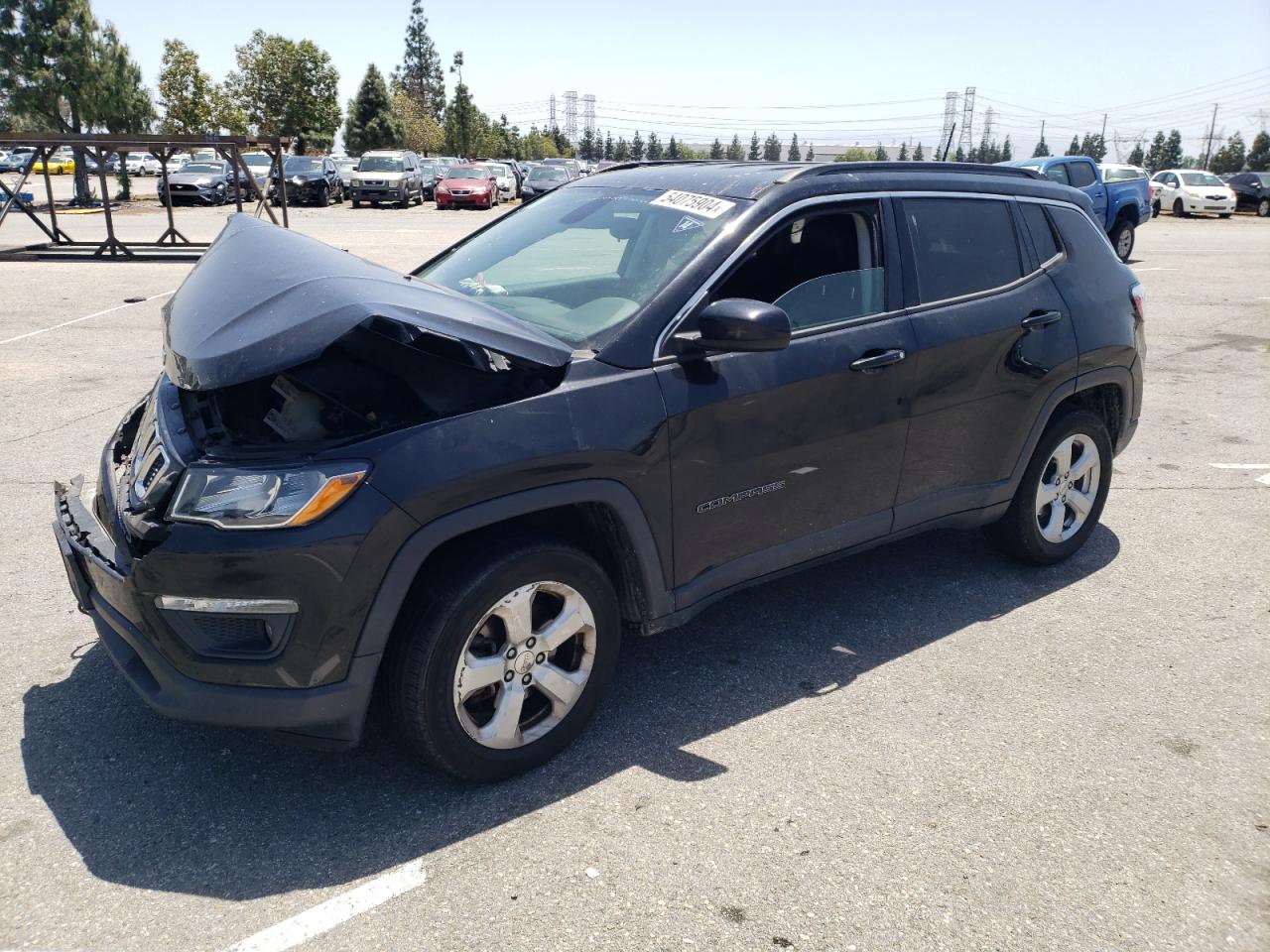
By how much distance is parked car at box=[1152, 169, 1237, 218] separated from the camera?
111 feet

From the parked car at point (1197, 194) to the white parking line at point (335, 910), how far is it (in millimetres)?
38220

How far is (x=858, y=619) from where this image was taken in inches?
168

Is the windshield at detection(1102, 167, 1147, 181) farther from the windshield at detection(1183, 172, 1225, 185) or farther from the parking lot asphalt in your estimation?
the windshield at detection(1183, 172, 1225, 185)

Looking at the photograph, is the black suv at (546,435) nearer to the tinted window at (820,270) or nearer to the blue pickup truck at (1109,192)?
the tinted window at (820,270)

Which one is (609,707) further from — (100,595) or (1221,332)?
(1221,332)

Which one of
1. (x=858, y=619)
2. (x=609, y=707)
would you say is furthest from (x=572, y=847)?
(x=858, y=619)

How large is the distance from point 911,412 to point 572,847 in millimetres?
2073

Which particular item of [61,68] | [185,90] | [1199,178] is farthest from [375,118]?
[1199,178]

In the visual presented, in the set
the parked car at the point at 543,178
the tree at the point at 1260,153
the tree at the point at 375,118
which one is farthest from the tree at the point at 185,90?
the tree at the point at 1260,153

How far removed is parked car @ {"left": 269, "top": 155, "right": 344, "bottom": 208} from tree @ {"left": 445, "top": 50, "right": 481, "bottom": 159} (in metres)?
46.5

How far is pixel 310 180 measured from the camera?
32.7m

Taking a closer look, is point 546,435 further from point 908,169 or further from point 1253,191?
point 1253,191

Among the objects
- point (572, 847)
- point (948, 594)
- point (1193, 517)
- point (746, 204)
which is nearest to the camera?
point (572, 847)

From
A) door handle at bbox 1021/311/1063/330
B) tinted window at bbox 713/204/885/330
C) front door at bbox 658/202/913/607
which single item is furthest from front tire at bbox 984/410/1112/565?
tinted window at bbox 713/204/885/330
